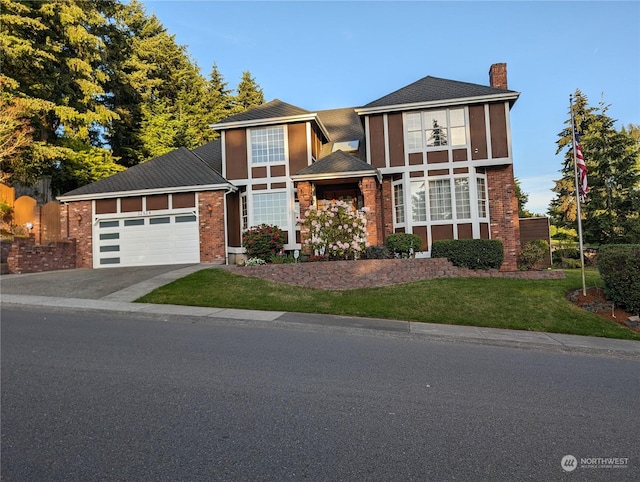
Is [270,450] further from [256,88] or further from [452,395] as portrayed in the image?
[256,88]

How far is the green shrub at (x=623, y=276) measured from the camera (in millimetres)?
9508

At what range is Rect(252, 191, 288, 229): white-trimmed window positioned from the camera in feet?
60.6

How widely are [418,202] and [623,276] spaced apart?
8.48 meters

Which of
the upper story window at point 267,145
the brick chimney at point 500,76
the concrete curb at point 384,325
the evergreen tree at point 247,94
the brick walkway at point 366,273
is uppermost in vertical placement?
the evergreen tree at point 247,94

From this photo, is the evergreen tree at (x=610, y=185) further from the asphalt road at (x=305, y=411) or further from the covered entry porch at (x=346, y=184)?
the asphalt road at (x=305, y=411)

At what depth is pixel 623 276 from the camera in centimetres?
973

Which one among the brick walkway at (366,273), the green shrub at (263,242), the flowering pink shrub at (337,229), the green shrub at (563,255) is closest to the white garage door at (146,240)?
the green shrub at (263,242)

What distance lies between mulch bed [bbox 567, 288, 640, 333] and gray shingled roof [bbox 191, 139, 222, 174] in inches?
609

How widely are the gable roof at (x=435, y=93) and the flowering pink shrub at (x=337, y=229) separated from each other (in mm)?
5769

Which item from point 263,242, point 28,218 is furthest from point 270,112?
point 28,218

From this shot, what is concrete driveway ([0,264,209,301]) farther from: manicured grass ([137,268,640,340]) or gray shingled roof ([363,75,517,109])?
gray shingled roof ([363,75,517,109])

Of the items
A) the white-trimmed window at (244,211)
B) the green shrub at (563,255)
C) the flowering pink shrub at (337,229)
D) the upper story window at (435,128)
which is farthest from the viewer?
the green shrub at (563,255)

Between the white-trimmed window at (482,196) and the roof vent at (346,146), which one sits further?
the roof vent at (346,146)

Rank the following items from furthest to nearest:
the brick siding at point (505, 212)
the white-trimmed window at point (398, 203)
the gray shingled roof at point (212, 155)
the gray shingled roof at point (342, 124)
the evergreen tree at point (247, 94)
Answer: the evergreen tree at point (247, 94) < the gray shingled roof at point (342, 124) < the gray shingled roof at point (212, 155) < the white-trimmed window at point (398, 203) < the brick siding at point (505, 212)
